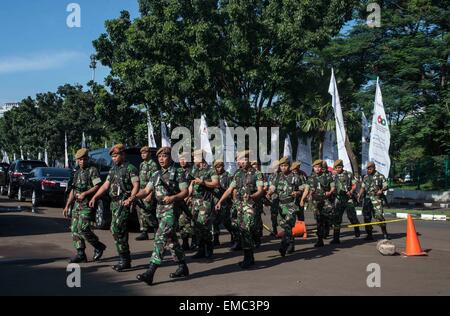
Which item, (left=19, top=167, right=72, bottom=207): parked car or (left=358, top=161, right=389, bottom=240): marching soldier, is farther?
(left=19, top=167, right=72, bottom=207): parked car

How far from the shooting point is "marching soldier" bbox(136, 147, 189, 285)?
296 inches

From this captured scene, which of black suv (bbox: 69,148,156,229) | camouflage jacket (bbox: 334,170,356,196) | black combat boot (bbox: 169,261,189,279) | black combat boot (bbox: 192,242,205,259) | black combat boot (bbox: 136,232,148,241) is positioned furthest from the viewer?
black suv (bbox: 69,148,156,229)

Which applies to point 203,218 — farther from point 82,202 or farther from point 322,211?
point 322,211

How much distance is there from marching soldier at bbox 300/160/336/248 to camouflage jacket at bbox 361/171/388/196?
129 cm

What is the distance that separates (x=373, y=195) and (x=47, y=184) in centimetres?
1144

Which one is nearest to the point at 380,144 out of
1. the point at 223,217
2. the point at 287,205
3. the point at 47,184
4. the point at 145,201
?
the point at 223,217

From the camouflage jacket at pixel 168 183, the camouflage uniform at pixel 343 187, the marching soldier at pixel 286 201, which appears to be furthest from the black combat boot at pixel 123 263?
the camouflage uniform at pixel 343 187

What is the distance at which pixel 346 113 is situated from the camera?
92.2 ft

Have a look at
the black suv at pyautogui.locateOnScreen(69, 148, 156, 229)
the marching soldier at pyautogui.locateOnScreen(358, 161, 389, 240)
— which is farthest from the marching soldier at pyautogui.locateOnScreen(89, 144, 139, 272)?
the marching soldier at pyautogui.locateOnScreen(358, 161, 389, 240)

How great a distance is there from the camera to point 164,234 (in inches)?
299

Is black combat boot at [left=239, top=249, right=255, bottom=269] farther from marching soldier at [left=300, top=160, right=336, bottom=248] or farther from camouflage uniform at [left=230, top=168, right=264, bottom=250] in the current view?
marching soldier at [left=300, top=160, right=336, bottom=248]

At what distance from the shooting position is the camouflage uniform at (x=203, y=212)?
9805 mm

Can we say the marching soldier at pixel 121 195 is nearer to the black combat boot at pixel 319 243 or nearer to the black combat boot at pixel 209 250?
the black combat boot at pixel 209 250
